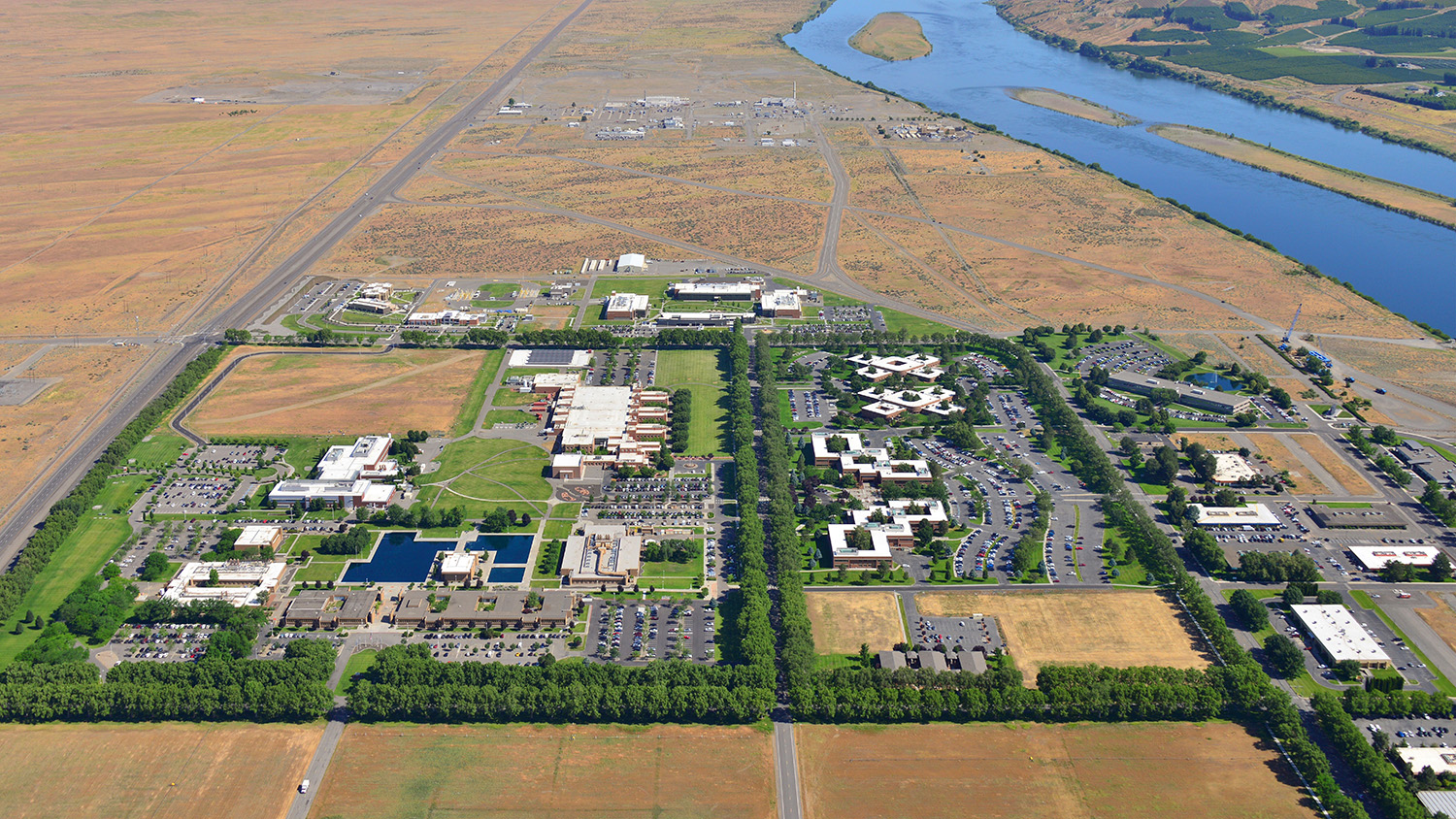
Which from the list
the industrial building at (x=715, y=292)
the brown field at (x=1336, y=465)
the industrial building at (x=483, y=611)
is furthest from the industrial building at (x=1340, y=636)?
the industrial building at (x=715, y=292)

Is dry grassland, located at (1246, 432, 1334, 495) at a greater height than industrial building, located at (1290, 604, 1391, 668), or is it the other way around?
dry grassland, located at (1246, 432, 1334, 495)

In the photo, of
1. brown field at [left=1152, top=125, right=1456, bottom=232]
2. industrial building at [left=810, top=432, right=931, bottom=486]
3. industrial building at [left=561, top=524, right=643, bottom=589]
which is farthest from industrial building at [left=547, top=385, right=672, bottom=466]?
brown field at [left=1152, top=125, right=1456, bottom=232]

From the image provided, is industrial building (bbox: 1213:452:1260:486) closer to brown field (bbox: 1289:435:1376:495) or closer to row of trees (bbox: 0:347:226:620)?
brown field (bbox: 1289:435:1376:495)

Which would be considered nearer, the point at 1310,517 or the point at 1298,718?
the point at 1298,718

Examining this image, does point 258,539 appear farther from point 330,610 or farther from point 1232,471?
point 1232,471

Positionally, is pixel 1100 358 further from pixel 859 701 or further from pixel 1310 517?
pixel 859 701

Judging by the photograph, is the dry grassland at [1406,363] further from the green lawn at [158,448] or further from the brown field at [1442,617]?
the green lawn at [158,448]

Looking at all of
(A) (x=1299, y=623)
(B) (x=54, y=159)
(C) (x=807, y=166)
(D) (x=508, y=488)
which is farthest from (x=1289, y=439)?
(B) (x=54, y=159)
